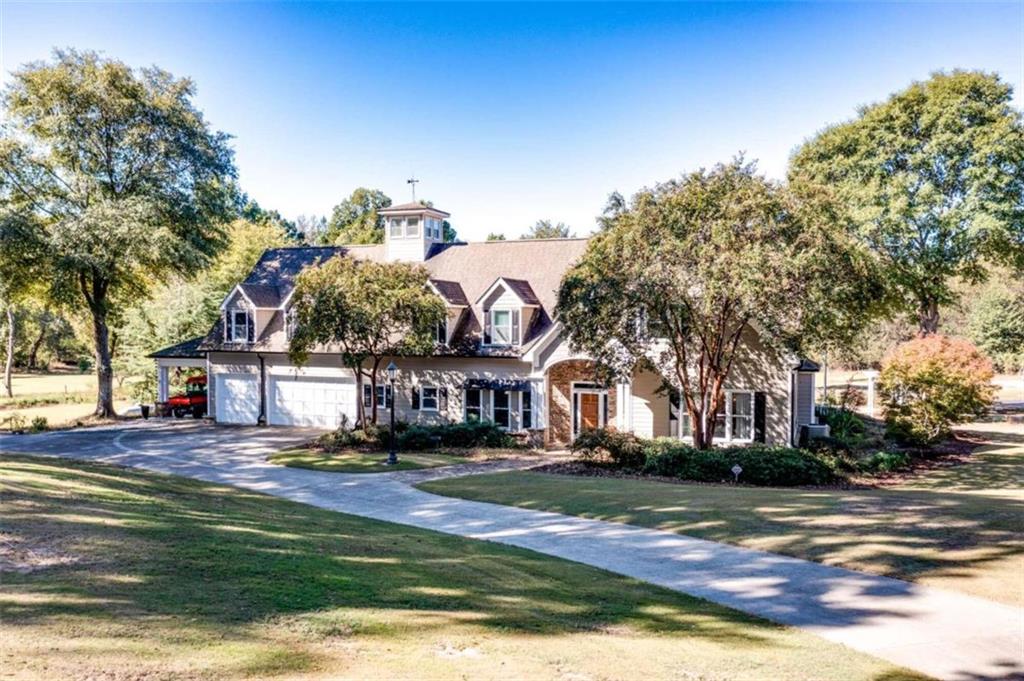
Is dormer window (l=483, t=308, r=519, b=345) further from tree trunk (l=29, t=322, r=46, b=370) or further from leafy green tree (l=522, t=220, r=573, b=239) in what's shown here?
tree trunk (l=29, t=322, r=46, b=370)

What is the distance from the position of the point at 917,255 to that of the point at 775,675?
1518 inches

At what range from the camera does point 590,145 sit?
2425 centimetres

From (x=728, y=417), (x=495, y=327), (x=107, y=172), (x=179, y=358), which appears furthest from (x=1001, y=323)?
(x=107, y=172)

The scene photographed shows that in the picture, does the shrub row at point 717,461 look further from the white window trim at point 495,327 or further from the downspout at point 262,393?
the downspout at point 262,393

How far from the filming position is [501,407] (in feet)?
100

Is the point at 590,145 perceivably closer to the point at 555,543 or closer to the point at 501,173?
the point at 501,173

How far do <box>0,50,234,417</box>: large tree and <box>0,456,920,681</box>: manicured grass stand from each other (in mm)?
24813

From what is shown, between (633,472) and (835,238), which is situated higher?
(835,238)

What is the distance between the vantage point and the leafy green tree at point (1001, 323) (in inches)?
2288

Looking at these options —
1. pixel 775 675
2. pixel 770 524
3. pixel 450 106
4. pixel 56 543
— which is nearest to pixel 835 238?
pixel 770 524

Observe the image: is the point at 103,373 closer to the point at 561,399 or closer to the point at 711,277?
the point at 561,399

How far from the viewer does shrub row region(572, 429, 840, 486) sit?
21172 mm

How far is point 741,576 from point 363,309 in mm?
18324

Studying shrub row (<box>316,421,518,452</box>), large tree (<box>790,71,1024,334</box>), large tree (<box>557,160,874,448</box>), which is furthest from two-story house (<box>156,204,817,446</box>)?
large tree (<box>790,71,1024,334</box>)
